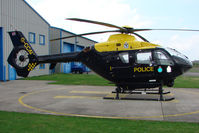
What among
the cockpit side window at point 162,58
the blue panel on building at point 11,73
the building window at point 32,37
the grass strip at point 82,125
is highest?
the building window at point 32,37

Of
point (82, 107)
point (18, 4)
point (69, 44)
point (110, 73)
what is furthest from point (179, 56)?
point (69, 44)

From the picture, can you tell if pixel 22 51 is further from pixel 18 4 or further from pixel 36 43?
pixel 36 43

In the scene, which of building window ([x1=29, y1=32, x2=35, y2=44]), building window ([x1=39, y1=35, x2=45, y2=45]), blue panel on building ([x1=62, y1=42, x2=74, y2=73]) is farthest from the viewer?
blue panel on building ([x1=62, y1=42, x2=74, y2=73])

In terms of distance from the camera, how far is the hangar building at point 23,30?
22203mm

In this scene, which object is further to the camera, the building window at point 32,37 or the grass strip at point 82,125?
→ the building window at point 32,37

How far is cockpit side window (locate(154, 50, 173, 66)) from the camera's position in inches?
411

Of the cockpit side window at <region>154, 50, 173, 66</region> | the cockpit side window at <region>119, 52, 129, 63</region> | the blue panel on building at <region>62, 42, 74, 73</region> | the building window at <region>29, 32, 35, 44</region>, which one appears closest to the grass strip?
the cockpit side window at <region>154, 50, 173, 66</region>

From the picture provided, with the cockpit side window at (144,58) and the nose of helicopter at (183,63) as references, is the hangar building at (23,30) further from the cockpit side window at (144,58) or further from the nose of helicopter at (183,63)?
the nose of helicopter at (183,63)

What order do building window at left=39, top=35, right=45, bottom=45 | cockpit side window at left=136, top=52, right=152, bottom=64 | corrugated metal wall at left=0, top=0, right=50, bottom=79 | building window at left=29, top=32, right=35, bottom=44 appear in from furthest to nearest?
building window at left=39, top=35, right=45, bottom=45
building window at left=29, top=32, right=35, bottom=44
corrugated metal wall at left=0, top=0, right=50, bottom=79
cockpit side window at left=136, top=52, right=152, bottom=64

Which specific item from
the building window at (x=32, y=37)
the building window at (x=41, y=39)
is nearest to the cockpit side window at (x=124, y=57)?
the building window at (x=32, y=37)

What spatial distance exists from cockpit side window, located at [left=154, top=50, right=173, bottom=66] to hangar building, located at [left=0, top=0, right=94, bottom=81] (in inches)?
472

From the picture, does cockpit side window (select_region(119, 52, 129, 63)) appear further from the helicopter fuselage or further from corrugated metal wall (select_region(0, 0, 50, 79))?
corrugated metal wall (select_region(0, 0, 50, 79))

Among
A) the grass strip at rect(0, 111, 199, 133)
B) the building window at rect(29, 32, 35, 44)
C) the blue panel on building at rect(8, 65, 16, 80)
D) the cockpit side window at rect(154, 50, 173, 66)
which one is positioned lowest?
the grass strip at rect(0, 111, 199, 133)

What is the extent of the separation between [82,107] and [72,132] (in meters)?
3.68
